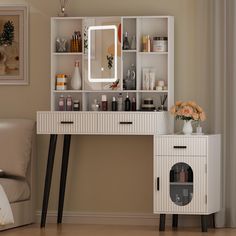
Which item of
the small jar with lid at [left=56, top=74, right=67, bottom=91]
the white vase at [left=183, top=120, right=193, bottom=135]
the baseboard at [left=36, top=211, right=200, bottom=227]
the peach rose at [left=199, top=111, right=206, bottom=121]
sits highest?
the small jar with lid at [left=56, top=74, right=67, bottom=91]

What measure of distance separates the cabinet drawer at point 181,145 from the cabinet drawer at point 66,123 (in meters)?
0.58

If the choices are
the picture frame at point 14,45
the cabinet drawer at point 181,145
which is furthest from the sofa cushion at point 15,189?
the cabinet drawer at point 181,145

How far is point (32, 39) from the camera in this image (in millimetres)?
7488

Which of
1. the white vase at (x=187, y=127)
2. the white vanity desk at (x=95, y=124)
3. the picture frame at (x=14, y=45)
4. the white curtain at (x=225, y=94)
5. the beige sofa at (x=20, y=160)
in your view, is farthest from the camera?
the picture frame at (x=14, y=45)

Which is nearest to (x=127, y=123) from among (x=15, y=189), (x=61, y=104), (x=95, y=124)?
(x=95, y=124)

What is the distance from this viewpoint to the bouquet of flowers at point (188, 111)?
679cm

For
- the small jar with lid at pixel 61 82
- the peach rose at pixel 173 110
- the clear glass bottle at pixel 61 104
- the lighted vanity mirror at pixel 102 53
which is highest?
the lighted vanity mirror at pixel 102 53

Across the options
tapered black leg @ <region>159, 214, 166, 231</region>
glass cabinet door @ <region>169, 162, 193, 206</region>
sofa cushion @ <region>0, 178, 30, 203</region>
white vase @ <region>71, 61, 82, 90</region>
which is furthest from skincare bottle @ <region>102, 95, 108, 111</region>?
tapered black leg @ <region>159, 214, 166, 231</region>

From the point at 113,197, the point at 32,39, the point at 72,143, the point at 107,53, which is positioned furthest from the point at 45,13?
the point at 113,197

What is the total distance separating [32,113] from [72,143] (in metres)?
0.46

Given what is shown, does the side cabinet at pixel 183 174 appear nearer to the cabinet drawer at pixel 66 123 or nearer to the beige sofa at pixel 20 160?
the cabinet drawer at pixel 66 123

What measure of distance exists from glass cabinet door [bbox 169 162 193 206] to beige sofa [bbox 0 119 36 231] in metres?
1.32

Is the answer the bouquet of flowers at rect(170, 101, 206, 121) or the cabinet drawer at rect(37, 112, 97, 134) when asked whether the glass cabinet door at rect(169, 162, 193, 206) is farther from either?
the cabinet drawer at rect(37, 112, 97, 134)

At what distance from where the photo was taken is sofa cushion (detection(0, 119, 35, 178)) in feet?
23.4
